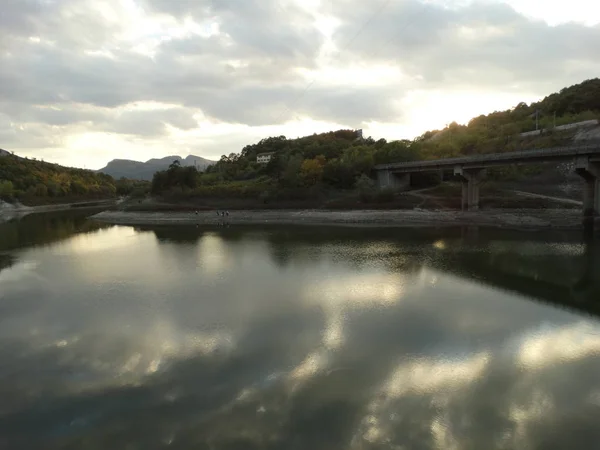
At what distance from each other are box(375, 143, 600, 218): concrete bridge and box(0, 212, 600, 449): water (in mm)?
16791

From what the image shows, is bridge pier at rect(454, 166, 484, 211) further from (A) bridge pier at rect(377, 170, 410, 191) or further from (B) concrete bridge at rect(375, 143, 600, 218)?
(A) bridge pier at rect(377, 170, 410, 191)

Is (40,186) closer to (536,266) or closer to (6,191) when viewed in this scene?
(6,191)

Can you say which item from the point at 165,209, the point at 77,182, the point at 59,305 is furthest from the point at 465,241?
the point at 77,182

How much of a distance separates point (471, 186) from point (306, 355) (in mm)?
47964

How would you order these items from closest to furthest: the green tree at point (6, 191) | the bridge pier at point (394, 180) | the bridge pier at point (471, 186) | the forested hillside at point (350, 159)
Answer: the bridge pier at point (471, 186) → the bridge pier at point (394, 180) → the forested hillside at point (350, 159) → the green tree at point (6, 191)

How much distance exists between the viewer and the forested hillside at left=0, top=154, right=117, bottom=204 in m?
110

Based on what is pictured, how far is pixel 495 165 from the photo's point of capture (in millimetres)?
51969

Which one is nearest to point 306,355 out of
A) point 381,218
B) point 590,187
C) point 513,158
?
point 381,218

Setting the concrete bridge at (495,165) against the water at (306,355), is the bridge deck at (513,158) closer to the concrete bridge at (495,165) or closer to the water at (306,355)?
the concrete bridge at (495,165)

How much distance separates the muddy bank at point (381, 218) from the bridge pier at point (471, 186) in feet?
9.86

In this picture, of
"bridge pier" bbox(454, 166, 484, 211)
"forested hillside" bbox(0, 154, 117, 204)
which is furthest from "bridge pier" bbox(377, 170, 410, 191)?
"forested hillside" bbox(0, 154, 117, 204)

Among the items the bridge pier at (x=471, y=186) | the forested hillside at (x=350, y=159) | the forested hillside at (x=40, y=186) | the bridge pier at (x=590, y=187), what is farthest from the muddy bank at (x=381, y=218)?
the forested hillside at (x=40, y=186)

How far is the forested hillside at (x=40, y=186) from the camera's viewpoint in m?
110

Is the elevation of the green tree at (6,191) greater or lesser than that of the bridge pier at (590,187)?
greater
